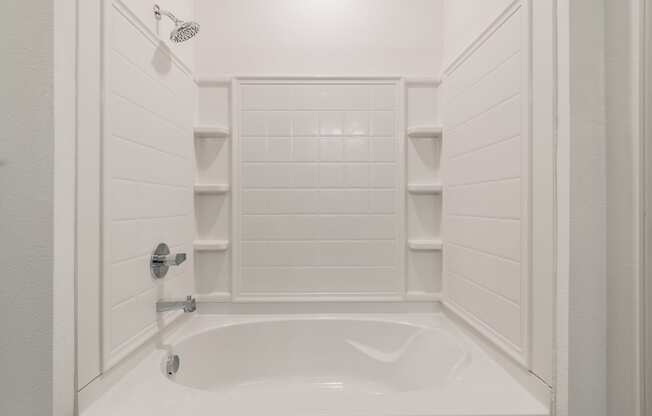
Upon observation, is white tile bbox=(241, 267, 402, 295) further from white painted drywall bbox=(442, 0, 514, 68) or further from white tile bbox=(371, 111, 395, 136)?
white painted drywall bbox=(442, 0, 514, 68)

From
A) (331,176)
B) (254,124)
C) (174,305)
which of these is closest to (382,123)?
(331,176)

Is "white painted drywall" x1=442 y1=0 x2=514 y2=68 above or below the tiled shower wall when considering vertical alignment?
above

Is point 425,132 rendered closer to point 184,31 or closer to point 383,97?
point 383,97

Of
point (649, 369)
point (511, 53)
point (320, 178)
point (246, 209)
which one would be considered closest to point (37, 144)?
point (246, 209)

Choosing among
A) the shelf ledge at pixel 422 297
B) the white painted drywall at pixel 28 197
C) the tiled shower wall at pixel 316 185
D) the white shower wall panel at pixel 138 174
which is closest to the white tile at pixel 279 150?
the tiled shower wall at pixel 316 185

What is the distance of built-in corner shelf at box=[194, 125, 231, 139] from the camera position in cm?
181

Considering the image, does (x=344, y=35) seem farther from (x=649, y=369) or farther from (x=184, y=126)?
(x=649, y=369)

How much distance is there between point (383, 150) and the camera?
6.11 ft

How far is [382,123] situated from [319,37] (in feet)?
1.76

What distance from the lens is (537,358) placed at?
102 centimetres

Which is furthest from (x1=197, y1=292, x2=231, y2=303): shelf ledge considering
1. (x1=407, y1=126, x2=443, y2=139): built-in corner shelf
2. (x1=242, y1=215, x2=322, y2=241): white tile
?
(x1=407, y1=126, x2=443, y2=139): built-in corner shelf

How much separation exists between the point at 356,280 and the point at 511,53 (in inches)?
46.6

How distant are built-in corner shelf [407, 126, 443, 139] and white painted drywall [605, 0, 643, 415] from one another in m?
0.93

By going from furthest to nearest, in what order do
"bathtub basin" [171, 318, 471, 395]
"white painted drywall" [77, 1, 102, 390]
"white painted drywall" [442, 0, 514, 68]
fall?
"bathtub basin" [171, 318, 471, 395] < "white painted drywall" [442, 0, 514, 68] < "white painted drywall" [77, 1, 102, 390]
